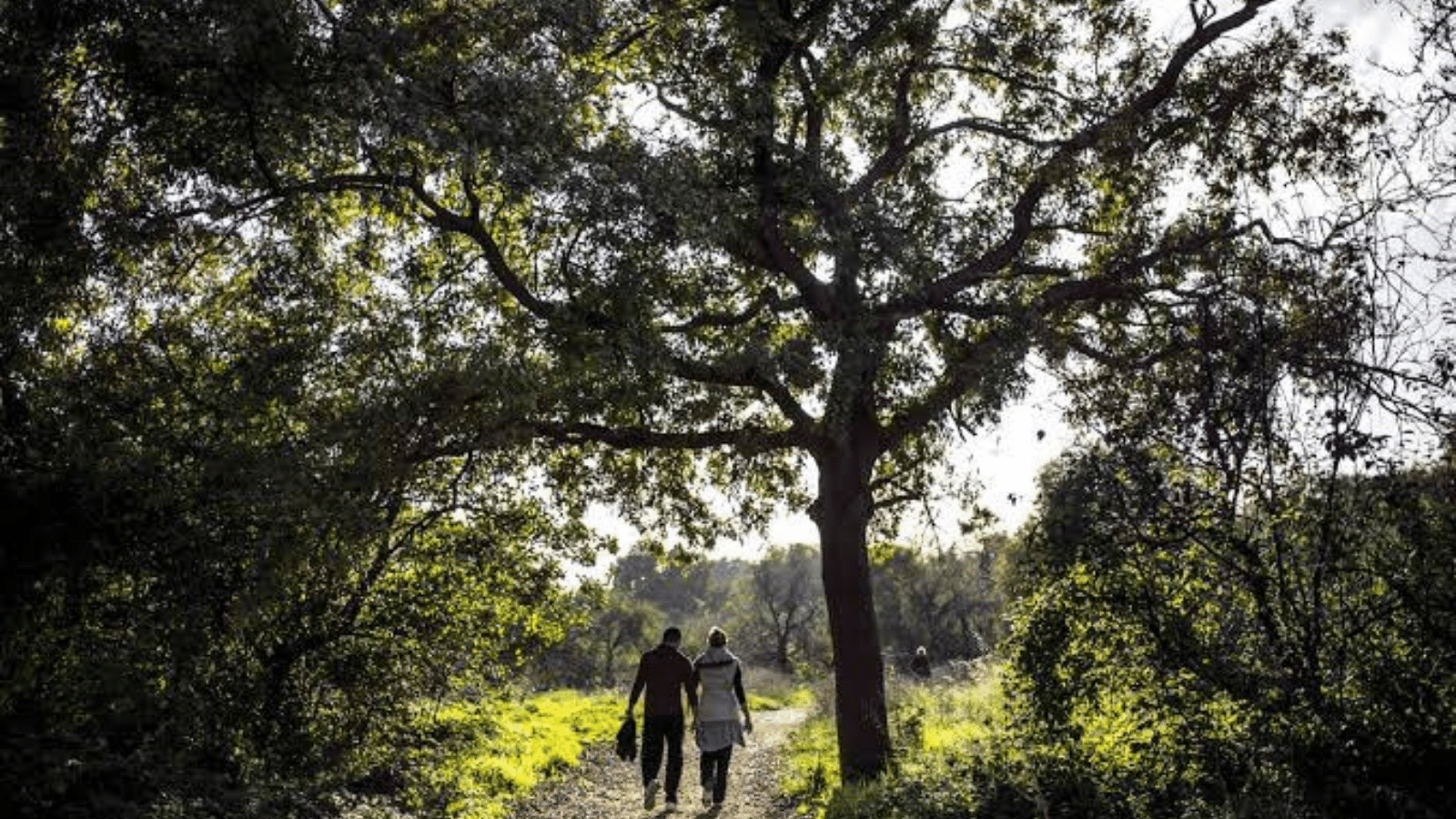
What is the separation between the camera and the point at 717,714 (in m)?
11.7

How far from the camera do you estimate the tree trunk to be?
11844mm

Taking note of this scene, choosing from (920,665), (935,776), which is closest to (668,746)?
(935,776)

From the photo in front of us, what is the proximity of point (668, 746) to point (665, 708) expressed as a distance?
0.42 meters

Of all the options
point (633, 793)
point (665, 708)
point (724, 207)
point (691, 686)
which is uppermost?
point (724, 207)

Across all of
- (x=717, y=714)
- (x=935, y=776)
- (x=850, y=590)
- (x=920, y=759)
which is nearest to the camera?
(x=935, y=776)

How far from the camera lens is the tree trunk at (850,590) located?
1184 cm

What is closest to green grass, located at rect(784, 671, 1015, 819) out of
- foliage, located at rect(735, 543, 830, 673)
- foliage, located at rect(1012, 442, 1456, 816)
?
foliage, located at rect(1012, 442, 1456, 816)

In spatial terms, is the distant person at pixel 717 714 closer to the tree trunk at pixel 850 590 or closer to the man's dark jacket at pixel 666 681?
the man's dark jacket at pixel 666 681

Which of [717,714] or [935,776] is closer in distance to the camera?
[935,776]

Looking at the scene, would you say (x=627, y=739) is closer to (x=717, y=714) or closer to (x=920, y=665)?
(x=717, y=714)

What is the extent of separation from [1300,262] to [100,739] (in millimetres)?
9882

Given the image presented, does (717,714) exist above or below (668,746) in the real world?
above

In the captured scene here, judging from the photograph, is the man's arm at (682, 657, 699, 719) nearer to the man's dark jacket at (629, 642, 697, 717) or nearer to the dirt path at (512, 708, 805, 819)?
the man's dark jacket at (629, 642, 697, 717)

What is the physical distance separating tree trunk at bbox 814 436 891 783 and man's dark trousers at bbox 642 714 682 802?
74.7 inches
